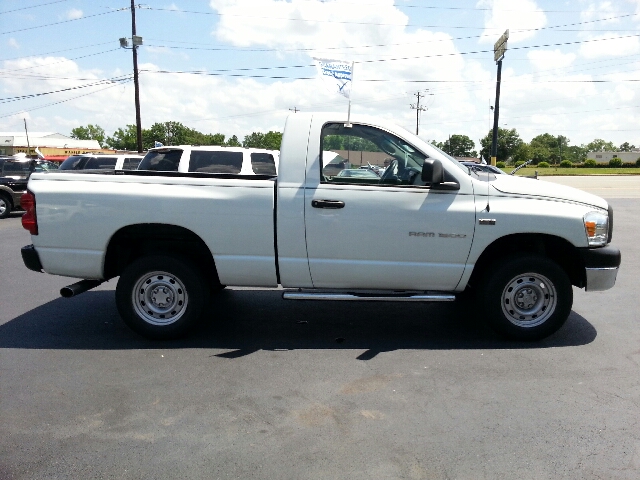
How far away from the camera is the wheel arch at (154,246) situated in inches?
201

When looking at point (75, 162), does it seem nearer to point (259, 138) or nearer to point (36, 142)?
point (259, 138)

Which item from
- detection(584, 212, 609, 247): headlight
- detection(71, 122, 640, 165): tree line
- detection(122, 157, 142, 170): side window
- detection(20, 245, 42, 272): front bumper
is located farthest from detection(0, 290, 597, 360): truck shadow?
detection(71, 122, 640, 165): tree line

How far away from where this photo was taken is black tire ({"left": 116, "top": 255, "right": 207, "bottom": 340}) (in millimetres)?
5098

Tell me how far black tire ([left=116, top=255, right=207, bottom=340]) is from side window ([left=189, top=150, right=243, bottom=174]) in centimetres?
696

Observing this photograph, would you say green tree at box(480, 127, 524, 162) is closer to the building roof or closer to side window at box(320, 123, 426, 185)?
the building roof

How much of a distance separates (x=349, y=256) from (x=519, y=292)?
1.63 m

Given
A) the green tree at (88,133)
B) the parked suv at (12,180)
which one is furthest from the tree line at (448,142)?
the parked suv at (12,180)

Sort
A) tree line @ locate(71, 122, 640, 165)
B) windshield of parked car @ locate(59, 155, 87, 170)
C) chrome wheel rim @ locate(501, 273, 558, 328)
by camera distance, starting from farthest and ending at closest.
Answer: tree line @ locate(71, 122, 640, 165), windshield of parked car @ locate(59, 155, 87, 170), chrome wheel rim @ locate(501, 273, 558, 328)

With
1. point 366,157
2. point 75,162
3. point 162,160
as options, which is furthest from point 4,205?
point 366,157

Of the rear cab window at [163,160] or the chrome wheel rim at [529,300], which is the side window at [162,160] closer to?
the rear cab window at [163,160]

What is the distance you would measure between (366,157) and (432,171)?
0.74m

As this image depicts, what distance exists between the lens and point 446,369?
457 cm

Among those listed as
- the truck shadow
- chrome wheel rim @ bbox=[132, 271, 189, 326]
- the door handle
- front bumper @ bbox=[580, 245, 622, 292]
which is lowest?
the truck shadow

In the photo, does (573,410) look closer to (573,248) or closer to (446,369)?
(446,369)
